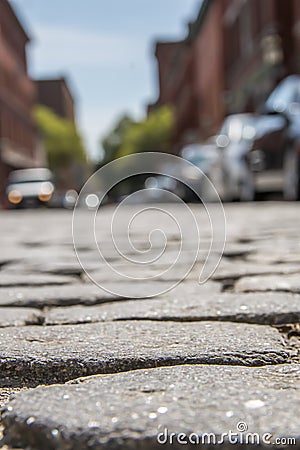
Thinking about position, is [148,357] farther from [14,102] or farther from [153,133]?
[153,133]

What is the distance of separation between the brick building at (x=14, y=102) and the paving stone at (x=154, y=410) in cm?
4071

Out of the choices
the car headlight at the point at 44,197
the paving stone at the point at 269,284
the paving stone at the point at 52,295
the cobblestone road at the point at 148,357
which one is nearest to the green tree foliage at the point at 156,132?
the car headlight at the point at 44,197

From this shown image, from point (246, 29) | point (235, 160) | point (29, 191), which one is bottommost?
point (235, 160)

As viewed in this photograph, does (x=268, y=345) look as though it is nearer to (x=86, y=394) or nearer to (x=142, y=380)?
(x=142, y=380)

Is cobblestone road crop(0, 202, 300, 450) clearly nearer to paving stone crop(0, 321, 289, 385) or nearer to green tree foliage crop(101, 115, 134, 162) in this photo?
paving stone crop(0, 321, 289, 385)

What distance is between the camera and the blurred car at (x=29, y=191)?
79.3ft

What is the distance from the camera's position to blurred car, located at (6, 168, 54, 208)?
2416 centimetres

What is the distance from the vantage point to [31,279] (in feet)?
11.2

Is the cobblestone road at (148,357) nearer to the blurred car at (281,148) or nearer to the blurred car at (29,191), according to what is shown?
the blurred car at (281,148)

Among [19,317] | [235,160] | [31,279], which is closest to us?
[19,317]

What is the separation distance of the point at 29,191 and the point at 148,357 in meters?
23.3

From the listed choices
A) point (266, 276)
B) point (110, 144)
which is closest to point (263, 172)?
point (266, 276)

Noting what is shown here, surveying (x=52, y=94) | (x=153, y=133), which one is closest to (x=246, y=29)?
(x=153, y=133)

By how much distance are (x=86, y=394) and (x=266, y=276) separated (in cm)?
195
